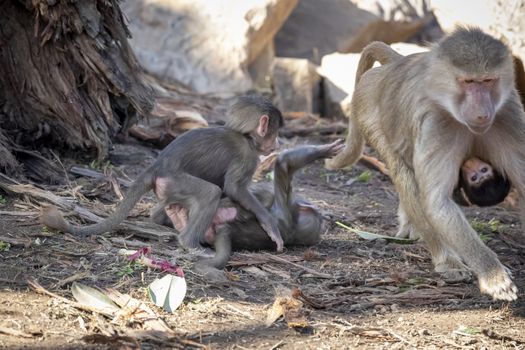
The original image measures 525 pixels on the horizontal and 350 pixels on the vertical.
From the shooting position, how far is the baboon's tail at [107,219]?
4988 millimetres

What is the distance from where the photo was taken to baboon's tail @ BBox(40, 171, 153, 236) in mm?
4988

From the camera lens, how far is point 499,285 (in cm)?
448

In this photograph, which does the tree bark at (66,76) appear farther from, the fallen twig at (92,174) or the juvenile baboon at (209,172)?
the juvenile baboon at (209,172)

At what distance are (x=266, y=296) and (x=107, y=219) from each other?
1.15m

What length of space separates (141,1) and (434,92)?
6498 mm

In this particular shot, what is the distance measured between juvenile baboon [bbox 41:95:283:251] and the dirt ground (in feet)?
0.52

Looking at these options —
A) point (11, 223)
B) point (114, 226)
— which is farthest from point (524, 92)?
point (11, 223)

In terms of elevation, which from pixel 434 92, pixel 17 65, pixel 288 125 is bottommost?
pixel 288 125

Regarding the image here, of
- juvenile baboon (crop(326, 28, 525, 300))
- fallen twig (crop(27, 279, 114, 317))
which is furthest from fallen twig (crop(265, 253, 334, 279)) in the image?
fallen twig (crop(27, 279, 114, 317))

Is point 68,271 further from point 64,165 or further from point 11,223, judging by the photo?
point 64,165

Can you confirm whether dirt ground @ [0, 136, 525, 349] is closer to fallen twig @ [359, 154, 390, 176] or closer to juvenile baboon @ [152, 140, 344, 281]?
juvenile baboon @ [152, 140, 344, 281]

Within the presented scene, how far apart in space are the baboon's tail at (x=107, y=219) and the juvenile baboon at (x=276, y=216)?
25 cm

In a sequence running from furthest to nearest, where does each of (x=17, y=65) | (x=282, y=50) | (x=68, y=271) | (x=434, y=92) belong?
(x=282, y=50) → (x=17, y=65) → (x=434, y=92) → (x=68, y=271)

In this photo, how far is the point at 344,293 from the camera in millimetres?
4801
